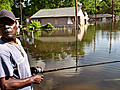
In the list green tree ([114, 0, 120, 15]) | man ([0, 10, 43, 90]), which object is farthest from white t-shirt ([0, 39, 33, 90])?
green tree ([114, 0, 120, 15])

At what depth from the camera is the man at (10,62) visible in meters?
1.47

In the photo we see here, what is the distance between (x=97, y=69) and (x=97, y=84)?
4.94 ft

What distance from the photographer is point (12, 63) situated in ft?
5.12

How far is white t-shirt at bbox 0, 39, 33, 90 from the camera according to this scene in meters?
1.45

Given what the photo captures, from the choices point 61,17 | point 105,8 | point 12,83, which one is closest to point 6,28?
point 12,83

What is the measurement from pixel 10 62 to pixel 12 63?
5 centimetres

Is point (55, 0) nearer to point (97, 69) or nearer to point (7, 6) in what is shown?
point (7, 6)

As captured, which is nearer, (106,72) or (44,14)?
(106,72)

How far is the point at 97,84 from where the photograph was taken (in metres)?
5.01

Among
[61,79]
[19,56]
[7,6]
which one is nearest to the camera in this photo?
[19,56]

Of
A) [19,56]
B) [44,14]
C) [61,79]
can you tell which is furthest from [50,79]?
[44,14]

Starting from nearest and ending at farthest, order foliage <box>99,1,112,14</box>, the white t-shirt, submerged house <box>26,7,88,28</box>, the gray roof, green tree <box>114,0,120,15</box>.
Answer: the white t-shirt → submerged house <box>26,7,88,28</box> → the gray roof → green tree <box>114,0,120,15</box> → foliage <box>99,1,112,14</box>

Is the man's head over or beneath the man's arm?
over

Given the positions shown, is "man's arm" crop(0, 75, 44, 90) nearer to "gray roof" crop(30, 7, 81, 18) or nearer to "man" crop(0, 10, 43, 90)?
"man" crop(0, 10, 43, 90)
